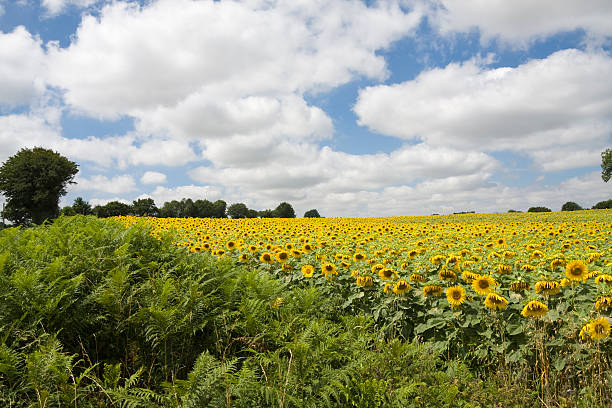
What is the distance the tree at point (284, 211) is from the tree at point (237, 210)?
6.19 m

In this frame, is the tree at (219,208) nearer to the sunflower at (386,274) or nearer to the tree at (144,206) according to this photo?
the tree at (144,206)

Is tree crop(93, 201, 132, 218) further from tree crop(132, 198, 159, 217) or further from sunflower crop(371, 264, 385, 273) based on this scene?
sunflower crop(371, 264, 385, 273)

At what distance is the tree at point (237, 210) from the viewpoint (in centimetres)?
6690

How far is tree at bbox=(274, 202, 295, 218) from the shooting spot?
6272 cm

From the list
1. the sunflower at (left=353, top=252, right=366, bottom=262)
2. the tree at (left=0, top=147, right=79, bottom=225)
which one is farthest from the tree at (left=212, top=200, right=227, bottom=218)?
the sunflower at (left=353, top=252, right=366, bottom=262)

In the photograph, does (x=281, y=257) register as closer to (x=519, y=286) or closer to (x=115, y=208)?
(x=519, y=286)

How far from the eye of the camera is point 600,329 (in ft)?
11.5

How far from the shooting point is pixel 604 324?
350cm

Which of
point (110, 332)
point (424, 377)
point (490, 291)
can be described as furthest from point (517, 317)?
point (110, 332)

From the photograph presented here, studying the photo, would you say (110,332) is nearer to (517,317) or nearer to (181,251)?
(181,251)

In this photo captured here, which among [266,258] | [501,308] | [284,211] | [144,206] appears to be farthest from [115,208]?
[501,308]

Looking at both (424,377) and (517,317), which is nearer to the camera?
(424,377)

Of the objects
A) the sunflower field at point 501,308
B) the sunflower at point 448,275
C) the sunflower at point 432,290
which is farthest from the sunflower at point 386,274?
the sunflower at point 448,275

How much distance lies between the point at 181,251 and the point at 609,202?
5796cm
